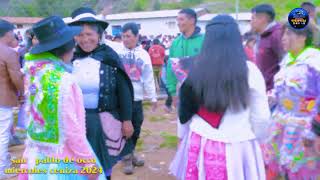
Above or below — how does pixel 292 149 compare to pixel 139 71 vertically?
below

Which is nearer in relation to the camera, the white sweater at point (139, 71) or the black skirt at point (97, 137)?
the black skirt at point (97, 137)

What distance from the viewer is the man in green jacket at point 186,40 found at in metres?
4.98

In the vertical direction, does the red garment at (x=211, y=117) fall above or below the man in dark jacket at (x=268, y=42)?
below

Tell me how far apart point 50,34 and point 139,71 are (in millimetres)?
2703

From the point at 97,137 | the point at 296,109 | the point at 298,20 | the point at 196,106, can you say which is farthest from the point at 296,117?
the point at 97,137

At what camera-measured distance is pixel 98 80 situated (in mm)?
3504

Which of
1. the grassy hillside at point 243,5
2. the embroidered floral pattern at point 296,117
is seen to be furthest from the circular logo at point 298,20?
the grassy hillside at point 243,5

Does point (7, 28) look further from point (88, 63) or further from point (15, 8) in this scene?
point (15, 8)

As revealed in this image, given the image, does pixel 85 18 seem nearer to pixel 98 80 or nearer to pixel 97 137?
pixel 98 80

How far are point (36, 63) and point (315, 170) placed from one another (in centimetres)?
248

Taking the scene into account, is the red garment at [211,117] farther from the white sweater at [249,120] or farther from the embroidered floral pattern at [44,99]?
the embroidered floral pattern at [44,99]

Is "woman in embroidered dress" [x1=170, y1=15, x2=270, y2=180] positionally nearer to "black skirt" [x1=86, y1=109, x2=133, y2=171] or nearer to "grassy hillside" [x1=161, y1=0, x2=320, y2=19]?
"black skirt" [x1=86, y1=109, x2=133, y2=171]

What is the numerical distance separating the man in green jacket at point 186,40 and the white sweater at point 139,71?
0.37 meters

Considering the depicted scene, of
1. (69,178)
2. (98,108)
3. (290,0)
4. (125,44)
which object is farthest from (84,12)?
(290,0)
